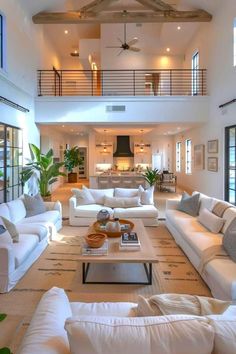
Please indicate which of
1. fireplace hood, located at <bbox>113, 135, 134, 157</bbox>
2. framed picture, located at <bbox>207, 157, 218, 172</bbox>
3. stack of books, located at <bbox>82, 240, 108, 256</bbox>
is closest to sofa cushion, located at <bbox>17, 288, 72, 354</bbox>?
stack of books, located at <bbox>82, 240, 108, 256</bbox>

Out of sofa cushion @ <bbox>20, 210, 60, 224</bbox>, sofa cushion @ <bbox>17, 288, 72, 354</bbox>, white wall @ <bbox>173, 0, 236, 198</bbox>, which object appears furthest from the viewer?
white wall @ <bbox>173, 0, 236, 198</bbox>

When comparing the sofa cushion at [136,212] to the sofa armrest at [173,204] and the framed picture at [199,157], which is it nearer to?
the sofa armrest at [173,204]

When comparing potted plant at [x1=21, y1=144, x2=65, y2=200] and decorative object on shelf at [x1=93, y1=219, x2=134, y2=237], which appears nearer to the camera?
decorative object on shelf at [x1=93, y1=219, x2=134, y2=237]

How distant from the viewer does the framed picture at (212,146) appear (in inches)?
341

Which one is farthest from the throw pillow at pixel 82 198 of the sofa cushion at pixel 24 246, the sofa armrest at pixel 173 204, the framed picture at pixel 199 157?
the framed picture at pixel 199 157

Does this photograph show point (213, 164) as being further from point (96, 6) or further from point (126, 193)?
point (96, 6)

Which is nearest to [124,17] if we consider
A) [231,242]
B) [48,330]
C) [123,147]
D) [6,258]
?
[123,147]

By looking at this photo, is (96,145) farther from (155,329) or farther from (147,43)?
(155,329)

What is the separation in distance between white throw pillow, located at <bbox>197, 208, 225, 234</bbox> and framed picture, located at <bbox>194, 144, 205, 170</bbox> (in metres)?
5.52

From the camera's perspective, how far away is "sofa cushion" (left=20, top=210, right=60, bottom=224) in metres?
5.31

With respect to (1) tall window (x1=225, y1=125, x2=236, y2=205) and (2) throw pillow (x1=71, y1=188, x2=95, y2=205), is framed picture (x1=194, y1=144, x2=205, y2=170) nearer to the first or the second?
(1) tall window (x1=225, y1=125, x2=236, y2=205)

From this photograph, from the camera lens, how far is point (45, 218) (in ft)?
17.9

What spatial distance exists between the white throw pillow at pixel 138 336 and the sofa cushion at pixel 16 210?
4.10 meters

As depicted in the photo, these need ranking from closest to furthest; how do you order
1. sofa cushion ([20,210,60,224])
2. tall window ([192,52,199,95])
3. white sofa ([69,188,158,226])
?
sofa cushion ([20,210,60,224]) → white sofa ([69,188,158,226]) → tall window ([192,52,199,95])
